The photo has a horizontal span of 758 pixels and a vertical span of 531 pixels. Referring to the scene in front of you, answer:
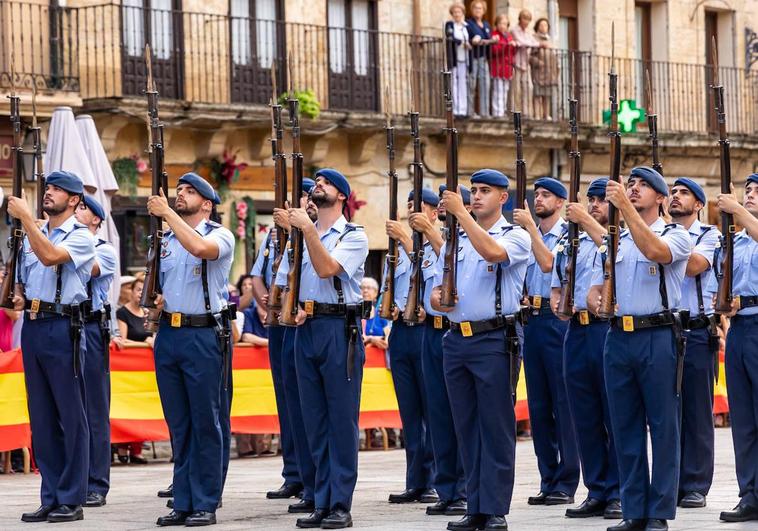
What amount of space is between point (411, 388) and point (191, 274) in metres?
2.36

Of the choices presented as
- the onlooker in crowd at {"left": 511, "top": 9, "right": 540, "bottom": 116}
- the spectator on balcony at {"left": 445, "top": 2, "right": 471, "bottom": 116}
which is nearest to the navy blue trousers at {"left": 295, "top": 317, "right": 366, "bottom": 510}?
the spectator on balcony at {"left": 445, "top": 2, "right": 471, "bottom": 116}

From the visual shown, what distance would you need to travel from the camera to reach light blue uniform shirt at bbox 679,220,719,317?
12352 mm

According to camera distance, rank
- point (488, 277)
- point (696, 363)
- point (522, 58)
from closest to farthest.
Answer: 1. point (488, 277)
2. point (696, 363)
3. point (522, 58)

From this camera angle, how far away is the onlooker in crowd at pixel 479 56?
26.3m

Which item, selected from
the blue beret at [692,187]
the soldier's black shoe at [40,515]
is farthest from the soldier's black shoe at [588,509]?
the soldier's black shoe at [40,515]

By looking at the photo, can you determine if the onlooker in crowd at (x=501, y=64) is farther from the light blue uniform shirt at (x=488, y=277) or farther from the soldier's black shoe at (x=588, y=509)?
the light blue uniform shirt at (x=488, y=277)

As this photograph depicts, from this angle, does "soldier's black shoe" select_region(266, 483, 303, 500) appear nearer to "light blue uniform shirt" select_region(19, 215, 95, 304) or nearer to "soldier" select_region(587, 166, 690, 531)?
"light blue uniform shirt" select_region(19, 215, 95, 304)

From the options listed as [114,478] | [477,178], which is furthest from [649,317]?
[114,478]

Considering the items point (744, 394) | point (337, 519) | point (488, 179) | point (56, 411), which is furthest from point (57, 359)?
point (744, 394)

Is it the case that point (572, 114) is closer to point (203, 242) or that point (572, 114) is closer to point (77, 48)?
point (203, 242)

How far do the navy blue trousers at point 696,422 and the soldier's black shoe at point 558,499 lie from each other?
0.81 m

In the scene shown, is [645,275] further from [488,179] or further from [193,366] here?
[193,366]

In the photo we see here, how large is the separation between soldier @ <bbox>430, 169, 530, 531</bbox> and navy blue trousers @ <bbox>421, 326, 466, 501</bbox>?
1.14 metres

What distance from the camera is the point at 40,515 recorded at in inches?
476
